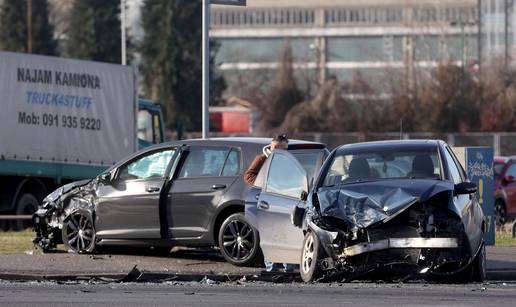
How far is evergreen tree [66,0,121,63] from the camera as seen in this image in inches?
3213

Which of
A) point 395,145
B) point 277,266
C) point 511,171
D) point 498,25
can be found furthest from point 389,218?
point 498,25

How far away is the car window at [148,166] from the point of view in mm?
17125

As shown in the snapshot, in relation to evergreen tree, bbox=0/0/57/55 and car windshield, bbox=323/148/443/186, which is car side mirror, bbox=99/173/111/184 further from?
evergreen tree, bbox=0/0/57/55

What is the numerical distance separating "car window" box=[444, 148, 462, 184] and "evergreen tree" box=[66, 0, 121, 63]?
223 feet

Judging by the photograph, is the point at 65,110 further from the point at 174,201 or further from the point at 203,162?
the point at 174,201

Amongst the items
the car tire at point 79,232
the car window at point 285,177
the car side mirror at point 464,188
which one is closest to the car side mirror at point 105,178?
the car tire at point 79,232

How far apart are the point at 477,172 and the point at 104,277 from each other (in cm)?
628

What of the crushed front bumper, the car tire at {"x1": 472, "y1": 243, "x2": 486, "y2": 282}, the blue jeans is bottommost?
the blue jeans

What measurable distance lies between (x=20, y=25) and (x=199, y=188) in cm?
6586

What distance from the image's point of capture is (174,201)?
54.5 ft

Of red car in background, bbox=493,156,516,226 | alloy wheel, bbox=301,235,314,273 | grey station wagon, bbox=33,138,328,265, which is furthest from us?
red car in background, bbox=493,156,516,226

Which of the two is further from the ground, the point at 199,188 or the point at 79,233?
the point at 199,188

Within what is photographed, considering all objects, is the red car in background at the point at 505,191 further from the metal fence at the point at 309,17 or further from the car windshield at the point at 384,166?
the metal fence at the point at 309,17

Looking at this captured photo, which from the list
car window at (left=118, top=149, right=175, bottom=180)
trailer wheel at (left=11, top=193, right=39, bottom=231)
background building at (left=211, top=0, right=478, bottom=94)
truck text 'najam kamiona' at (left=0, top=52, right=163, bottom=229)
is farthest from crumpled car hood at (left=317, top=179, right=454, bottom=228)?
background building at (left=211, top=0, right=478, bottom=94)
